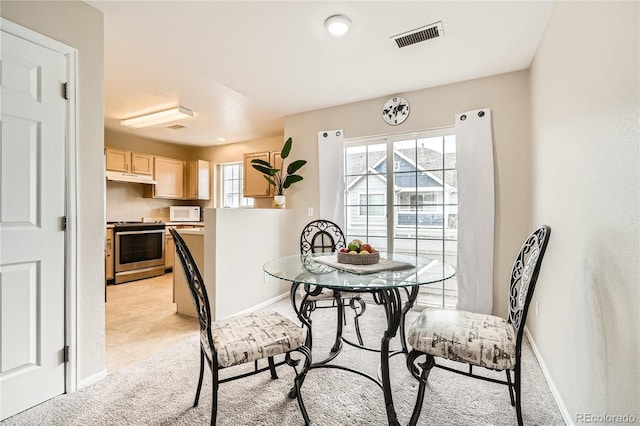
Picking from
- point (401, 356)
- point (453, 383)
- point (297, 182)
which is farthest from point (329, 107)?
point (453, 383)

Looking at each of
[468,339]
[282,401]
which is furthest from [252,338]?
[468,339]

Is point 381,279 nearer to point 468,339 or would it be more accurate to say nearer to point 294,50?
point 468,339

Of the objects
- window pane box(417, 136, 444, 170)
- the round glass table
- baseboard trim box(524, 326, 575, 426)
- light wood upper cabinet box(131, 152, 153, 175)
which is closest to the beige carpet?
baseboard trim box(524, 326, 575, 426)

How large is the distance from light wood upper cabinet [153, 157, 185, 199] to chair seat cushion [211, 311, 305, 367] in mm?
4737

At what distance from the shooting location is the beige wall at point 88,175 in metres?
1.84

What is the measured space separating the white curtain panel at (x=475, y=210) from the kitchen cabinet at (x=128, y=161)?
5107 mm

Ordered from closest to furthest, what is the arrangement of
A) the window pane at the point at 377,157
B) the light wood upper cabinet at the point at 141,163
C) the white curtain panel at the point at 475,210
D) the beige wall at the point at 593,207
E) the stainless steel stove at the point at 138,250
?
the beige wall at the point at 593,207
the white curtain panel at the point at 475,210
the window pane at the point at 377,157
the stainless steel stove at the point at 138,250
the light wood upper cabinet at the point at 141,163

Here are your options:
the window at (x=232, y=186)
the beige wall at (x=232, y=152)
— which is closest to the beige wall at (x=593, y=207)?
the beige wall at (x=232, y=152)

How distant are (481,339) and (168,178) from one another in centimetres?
588

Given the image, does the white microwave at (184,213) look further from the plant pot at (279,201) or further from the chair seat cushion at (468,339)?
the chair seat cushion at (468,339)

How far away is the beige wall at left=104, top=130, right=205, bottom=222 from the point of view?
5.22 metres

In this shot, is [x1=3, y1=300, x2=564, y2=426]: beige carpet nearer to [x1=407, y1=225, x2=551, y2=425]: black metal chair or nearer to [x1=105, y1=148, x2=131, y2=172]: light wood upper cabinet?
[x1=407, y1=225, x2=551, y2=425]: black metal chair

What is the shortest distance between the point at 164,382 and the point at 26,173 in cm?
150

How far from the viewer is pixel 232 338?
5.07 ft
